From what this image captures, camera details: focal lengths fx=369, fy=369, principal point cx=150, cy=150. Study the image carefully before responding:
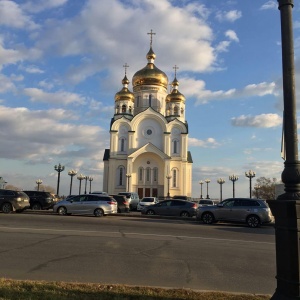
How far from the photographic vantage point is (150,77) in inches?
2648

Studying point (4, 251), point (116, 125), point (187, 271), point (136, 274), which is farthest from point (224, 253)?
point (116, 125)

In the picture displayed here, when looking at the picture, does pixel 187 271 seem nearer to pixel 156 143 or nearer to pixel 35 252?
pixel 35 252

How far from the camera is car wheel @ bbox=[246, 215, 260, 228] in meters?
20.2

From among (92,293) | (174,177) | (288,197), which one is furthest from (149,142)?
(288,197)

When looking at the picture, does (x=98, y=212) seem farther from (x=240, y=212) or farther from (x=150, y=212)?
(x=240, y=212)

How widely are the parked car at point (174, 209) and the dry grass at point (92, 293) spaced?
19621mm

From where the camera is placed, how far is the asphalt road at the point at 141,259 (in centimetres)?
756

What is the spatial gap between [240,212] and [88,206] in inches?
375

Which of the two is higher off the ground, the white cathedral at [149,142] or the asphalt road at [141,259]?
→ the white cathedral at [149,142]

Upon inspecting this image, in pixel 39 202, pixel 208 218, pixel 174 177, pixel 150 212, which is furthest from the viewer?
pixel 174 177

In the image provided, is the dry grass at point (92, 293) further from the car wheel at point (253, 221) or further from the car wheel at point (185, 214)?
the car wheel at point (185, 214)

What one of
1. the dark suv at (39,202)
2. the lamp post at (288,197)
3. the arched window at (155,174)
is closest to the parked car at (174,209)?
the dark suv at (39,202)

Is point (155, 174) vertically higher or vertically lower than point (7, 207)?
higher

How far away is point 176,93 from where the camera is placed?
69000mm
